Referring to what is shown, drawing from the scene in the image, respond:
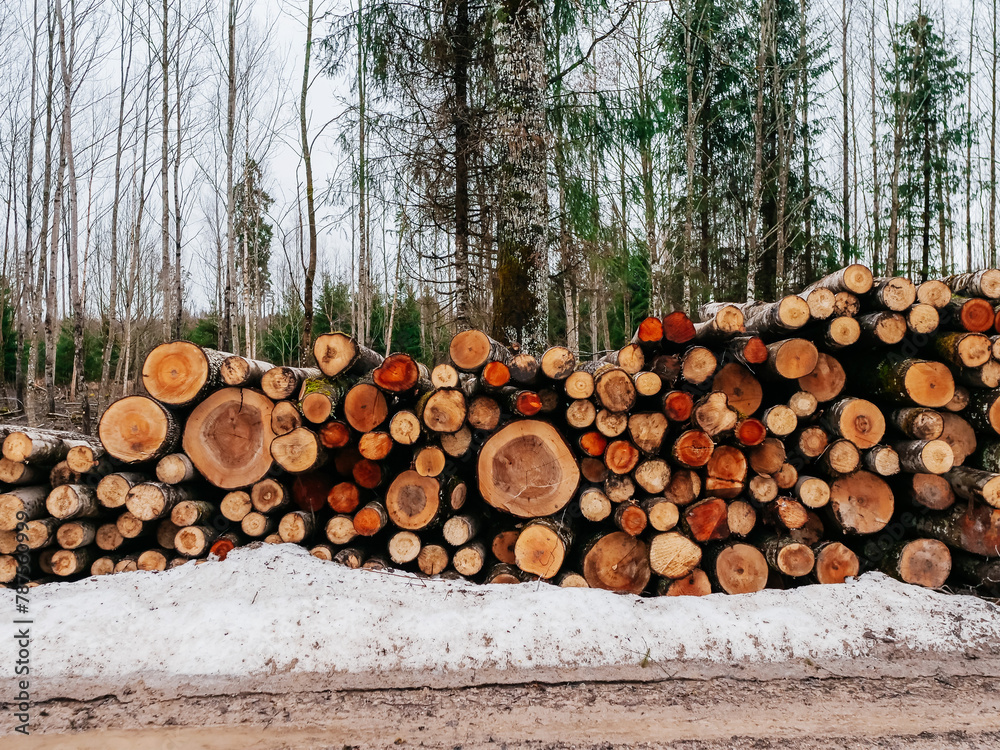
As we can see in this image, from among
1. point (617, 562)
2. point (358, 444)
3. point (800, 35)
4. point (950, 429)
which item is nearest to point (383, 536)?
point (358, 444)

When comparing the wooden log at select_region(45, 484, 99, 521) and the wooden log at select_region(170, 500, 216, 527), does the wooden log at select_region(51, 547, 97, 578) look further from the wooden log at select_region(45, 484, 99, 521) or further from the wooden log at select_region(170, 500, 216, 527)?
the wooden log at select_region(170, 500, 216, 527)

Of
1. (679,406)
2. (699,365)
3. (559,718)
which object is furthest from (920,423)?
(559,718)

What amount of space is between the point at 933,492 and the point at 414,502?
3665mm

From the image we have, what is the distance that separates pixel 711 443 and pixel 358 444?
8.25 feet

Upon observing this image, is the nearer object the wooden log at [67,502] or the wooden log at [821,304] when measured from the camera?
the wooden log at [67,502]

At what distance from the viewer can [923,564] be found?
3.74 meters

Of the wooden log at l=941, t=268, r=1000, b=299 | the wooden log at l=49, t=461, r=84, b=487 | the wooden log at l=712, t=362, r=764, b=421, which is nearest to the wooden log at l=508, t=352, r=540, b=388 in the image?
the wooden log at l=712, t=362, r=764, b=421

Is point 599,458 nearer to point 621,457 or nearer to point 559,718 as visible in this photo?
point 621,457

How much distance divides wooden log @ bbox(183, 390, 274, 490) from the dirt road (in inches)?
62.2

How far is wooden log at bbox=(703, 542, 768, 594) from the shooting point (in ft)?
12.1

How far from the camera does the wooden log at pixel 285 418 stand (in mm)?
3885

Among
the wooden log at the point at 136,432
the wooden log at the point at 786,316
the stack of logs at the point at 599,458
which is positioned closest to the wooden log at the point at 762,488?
the stack of logs at the point at 599,458

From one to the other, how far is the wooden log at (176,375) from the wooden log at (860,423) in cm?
453

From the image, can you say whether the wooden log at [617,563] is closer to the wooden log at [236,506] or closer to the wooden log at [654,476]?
the wooden log at [654,476]
